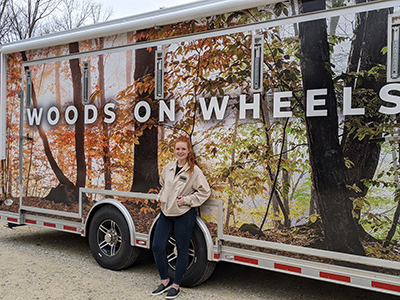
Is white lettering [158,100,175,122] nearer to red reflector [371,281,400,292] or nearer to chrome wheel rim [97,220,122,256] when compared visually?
chrome wheel rim [97,220,122,256]

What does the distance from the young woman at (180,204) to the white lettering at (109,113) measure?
1.14 m

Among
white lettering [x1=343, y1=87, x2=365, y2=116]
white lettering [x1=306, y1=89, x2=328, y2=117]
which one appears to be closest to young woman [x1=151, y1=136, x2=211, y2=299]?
white lettering [x1=306, y1=89, x2=328, y2=117]

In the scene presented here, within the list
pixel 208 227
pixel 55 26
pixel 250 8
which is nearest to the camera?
pixel 250 8

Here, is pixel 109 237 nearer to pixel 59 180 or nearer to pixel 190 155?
pixel 59 180

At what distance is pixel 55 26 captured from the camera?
21.3m

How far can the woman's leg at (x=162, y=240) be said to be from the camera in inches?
163

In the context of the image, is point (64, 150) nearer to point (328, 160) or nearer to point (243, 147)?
point (243, 147)

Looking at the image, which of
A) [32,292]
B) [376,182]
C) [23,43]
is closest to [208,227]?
[376,182]

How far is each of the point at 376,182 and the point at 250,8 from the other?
202 cm

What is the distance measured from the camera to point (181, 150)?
4074mm

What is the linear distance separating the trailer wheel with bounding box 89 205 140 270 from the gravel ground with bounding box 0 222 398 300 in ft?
0.46

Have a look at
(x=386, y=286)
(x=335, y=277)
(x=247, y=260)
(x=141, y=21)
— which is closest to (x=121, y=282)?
(x=247, y=260)

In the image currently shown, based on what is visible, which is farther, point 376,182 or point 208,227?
point 208,227

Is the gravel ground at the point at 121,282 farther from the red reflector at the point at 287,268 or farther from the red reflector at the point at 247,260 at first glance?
the red reflector at the point at 287,268
